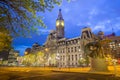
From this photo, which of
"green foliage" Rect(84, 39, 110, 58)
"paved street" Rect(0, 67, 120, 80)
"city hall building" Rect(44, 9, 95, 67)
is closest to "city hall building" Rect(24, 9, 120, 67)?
"city hall building" Rect(44, 9, 95, 67)

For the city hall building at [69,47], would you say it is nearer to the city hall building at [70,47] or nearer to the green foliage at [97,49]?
the city hall building at [70,47]

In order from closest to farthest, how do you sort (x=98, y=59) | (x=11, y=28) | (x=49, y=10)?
1. (x=49, y=10)
2. (x=11, y=28)
3. (x=98, y=59)

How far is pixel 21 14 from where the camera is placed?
36.3ft

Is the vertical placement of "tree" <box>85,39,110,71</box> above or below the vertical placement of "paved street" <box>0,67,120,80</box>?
above

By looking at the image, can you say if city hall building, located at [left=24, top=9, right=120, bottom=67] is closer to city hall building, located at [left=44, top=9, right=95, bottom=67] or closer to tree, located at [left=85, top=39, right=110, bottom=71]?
city hall building, located at [left=44, top=9, right=95, bottom=67]

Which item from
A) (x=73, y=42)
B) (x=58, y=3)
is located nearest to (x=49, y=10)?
(x=58, y=3)

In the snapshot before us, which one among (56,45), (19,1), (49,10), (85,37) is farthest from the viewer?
(56,45)

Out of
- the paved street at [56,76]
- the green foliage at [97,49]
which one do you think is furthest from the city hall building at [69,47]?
the paved street at [56,76]

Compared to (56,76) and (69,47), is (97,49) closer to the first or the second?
(56,76)

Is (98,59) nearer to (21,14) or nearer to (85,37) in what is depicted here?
(21,14)

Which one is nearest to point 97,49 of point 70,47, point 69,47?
point 70,47

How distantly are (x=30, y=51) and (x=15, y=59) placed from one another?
55.4ft

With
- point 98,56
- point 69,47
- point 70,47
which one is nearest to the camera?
point 98,56

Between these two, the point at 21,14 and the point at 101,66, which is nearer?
the point at 21,14
